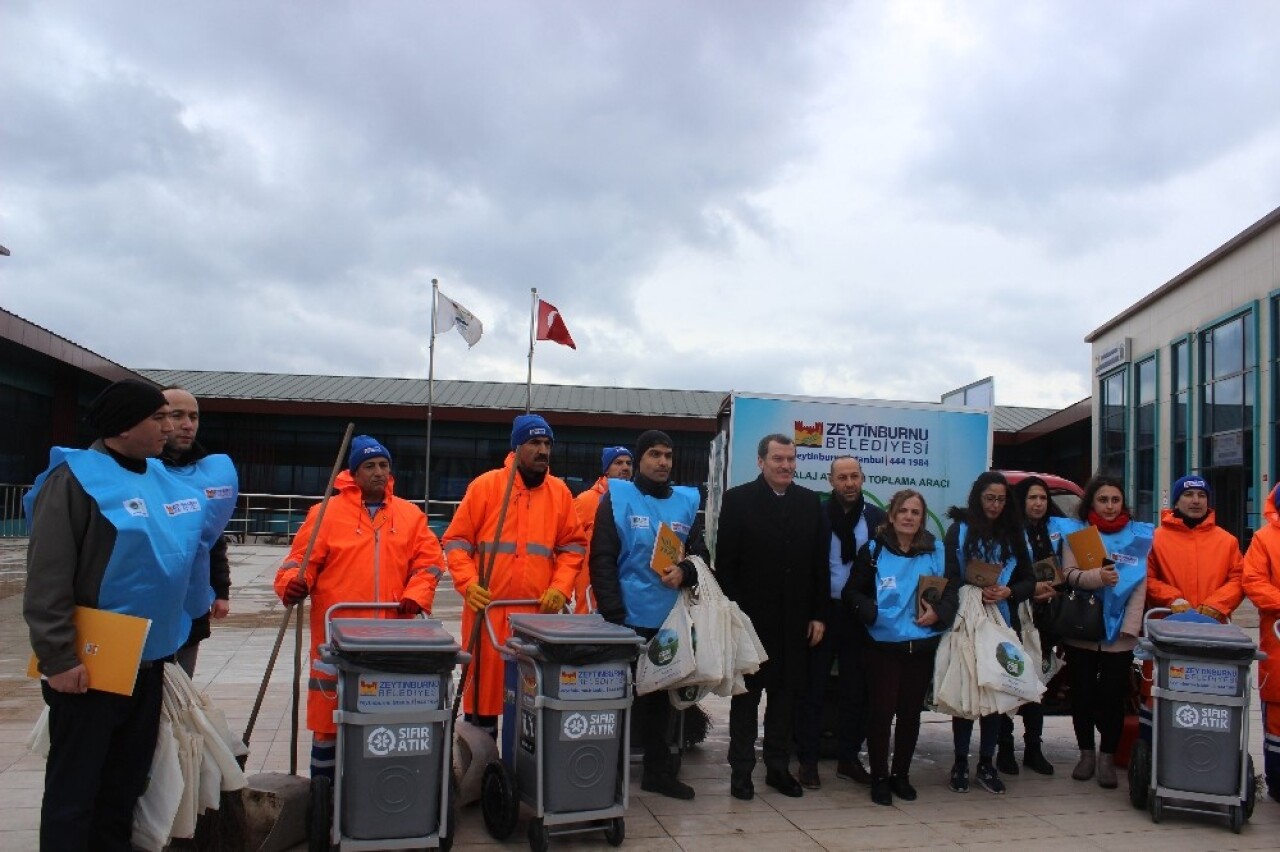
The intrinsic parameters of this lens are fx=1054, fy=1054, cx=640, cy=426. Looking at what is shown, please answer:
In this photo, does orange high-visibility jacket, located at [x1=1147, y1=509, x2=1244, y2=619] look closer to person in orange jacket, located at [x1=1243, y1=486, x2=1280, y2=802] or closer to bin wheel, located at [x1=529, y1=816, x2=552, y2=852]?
person in orange jacket, located at [x1=1243, y1=486, x2=1280, y2=802]

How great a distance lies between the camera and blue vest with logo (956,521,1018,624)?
553 centimetres

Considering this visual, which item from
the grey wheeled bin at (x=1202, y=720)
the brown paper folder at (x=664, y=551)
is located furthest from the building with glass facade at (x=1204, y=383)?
the brown paper folder at (x=664, y=551)

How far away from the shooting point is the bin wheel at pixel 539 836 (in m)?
4.25

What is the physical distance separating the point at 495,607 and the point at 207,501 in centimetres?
158

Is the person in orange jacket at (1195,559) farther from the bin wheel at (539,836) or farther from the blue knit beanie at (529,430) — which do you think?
the bin wheel at (539,836)

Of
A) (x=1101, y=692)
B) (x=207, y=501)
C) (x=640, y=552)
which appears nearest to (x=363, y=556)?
(x=207, y=501)

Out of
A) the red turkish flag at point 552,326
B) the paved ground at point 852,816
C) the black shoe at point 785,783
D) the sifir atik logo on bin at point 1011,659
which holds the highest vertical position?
the red turkish flag at point 552,326

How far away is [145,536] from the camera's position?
11.2ft

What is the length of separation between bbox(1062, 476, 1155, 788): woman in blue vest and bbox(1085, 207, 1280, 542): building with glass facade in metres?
17.9

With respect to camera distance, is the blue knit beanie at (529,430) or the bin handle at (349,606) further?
the blue knit beanie at (529,430)

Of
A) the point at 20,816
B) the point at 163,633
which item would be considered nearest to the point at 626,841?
the point at 163,633

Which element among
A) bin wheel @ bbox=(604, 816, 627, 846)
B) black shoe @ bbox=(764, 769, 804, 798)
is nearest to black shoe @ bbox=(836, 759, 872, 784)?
black shoe @ bbox=(764, 769, 804, 798)

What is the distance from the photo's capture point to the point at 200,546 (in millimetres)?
4125

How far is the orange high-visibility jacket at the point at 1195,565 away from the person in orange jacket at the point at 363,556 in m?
3.82
